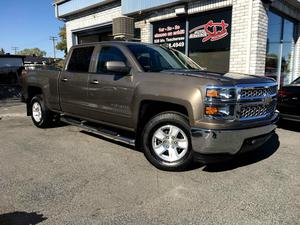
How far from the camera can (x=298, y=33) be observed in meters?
11.7

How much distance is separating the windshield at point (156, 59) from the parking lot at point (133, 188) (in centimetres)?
152

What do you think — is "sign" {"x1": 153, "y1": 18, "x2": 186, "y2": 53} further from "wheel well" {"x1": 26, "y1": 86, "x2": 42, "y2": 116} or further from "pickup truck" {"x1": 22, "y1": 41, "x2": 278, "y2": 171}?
"wheel well" {"x1": 26, "y1": 86, "x2": 42, "y2": 116}

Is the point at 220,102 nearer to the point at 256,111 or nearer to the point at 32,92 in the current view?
the point at 256,111

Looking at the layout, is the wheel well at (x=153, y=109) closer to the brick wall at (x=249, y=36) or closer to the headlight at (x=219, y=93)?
the headlight at (x=219, y=93)

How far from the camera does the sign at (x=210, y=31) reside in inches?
367

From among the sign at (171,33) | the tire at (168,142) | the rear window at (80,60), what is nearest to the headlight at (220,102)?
the tire at (168,142)

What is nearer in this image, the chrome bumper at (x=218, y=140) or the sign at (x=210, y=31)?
the chrome bumper at (x=218, y=140)

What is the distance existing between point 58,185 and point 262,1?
7396mm

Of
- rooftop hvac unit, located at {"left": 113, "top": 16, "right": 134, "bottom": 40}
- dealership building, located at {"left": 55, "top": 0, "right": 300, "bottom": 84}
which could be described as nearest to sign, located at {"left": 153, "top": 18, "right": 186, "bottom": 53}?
dealership building, located at {"left": 55, "top": 0, "right": 300, "bottom": 84}

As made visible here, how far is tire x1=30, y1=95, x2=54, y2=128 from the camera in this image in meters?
7.10

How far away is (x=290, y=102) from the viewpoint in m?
6.79

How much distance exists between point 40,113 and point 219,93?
4.88 meters

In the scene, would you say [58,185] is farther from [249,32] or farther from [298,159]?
[249,32]

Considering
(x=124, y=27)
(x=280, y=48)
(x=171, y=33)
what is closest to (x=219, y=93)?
(x=171, y=33)
